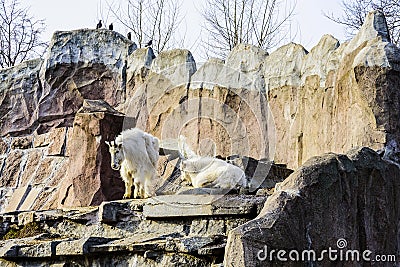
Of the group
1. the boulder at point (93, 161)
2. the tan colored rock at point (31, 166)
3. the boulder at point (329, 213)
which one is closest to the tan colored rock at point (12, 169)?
the tan colored rock at point (31, 166)

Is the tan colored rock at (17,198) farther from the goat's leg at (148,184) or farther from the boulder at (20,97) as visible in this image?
the goat's leg at (148,184)

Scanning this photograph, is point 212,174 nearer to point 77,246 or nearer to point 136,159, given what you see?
point 136,159

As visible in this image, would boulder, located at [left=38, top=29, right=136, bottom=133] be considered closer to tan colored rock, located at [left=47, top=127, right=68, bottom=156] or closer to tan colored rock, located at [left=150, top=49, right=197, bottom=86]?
tan colored rock, located at [left=47, top=127, right=68, bottom=156]

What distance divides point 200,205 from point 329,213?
132 cm

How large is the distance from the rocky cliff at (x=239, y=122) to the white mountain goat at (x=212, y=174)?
0.38 metres

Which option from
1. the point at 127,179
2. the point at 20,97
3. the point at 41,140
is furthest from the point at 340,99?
→ the point at 20,97

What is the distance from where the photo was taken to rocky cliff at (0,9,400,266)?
18.1 feet

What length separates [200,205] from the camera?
20.8ft

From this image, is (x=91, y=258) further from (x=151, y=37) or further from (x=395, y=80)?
(x=151, y=37)

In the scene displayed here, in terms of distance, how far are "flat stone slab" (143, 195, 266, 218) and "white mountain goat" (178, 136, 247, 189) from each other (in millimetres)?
636

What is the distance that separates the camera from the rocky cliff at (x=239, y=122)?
18.1 feet

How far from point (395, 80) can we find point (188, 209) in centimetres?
229

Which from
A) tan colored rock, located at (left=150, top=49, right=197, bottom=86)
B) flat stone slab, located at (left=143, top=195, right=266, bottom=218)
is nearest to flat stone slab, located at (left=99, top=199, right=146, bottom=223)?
flat stone slab, located at (left=143, top=195, right=266, bottom=218)

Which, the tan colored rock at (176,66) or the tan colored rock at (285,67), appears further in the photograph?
the tan colored rock at (176,66)
